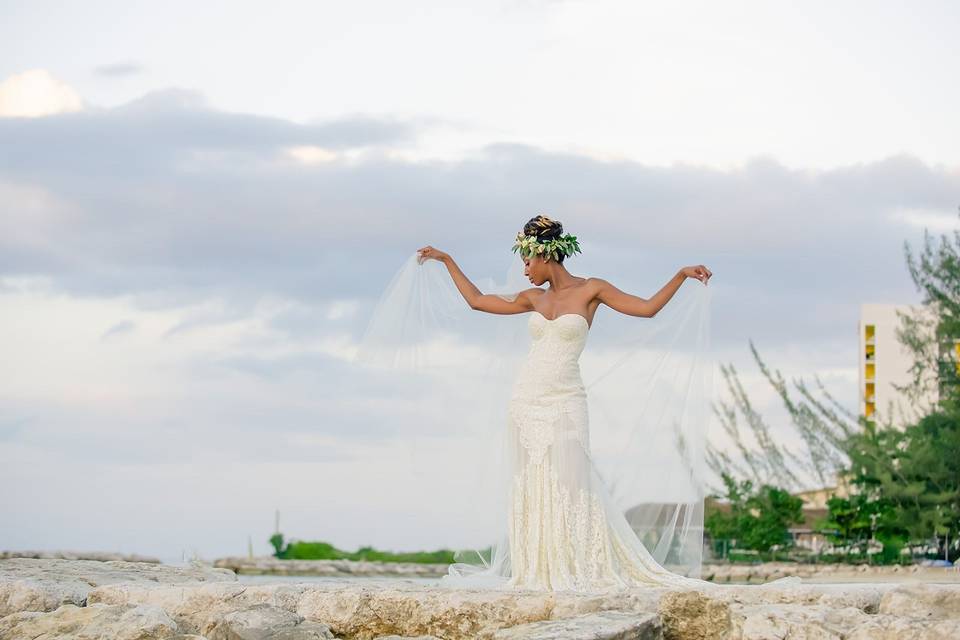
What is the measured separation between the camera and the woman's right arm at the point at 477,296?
9742 millimetres

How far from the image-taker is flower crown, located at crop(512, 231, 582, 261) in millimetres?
9461

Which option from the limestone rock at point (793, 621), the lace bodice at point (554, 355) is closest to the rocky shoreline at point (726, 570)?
the lace bodice at point (554, 355)

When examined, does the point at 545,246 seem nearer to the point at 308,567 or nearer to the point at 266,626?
the point at 266,626

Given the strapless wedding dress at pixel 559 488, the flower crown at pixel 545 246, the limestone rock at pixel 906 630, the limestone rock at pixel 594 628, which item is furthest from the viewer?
the flower crown at pixel 545 246

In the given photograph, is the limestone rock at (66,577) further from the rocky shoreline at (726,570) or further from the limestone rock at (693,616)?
the rocky shoreline at (726,570)

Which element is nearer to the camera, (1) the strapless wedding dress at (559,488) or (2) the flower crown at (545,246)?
(1) the strapless wedding dress at (559,488)

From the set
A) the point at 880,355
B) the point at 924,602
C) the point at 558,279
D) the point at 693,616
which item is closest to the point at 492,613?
the point at 693,616

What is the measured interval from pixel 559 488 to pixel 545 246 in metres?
1.73

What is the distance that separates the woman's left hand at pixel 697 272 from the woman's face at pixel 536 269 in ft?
3.23

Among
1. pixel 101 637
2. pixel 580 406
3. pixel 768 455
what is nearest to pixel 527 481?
pixel 580 406

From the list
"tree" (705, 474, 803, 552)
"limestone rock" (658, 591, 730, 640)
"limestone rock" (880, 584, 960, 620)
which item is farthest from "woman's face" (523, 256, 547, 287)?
"tree" (705, 474, 803, 552)

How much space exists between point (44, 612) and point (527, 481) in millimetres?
3401

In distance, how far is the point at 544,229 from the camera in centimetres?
949

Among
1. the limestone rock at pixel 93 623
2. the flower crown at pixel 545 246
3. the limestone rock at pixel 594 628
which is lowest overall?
the limestone rock at pixel 93 623
